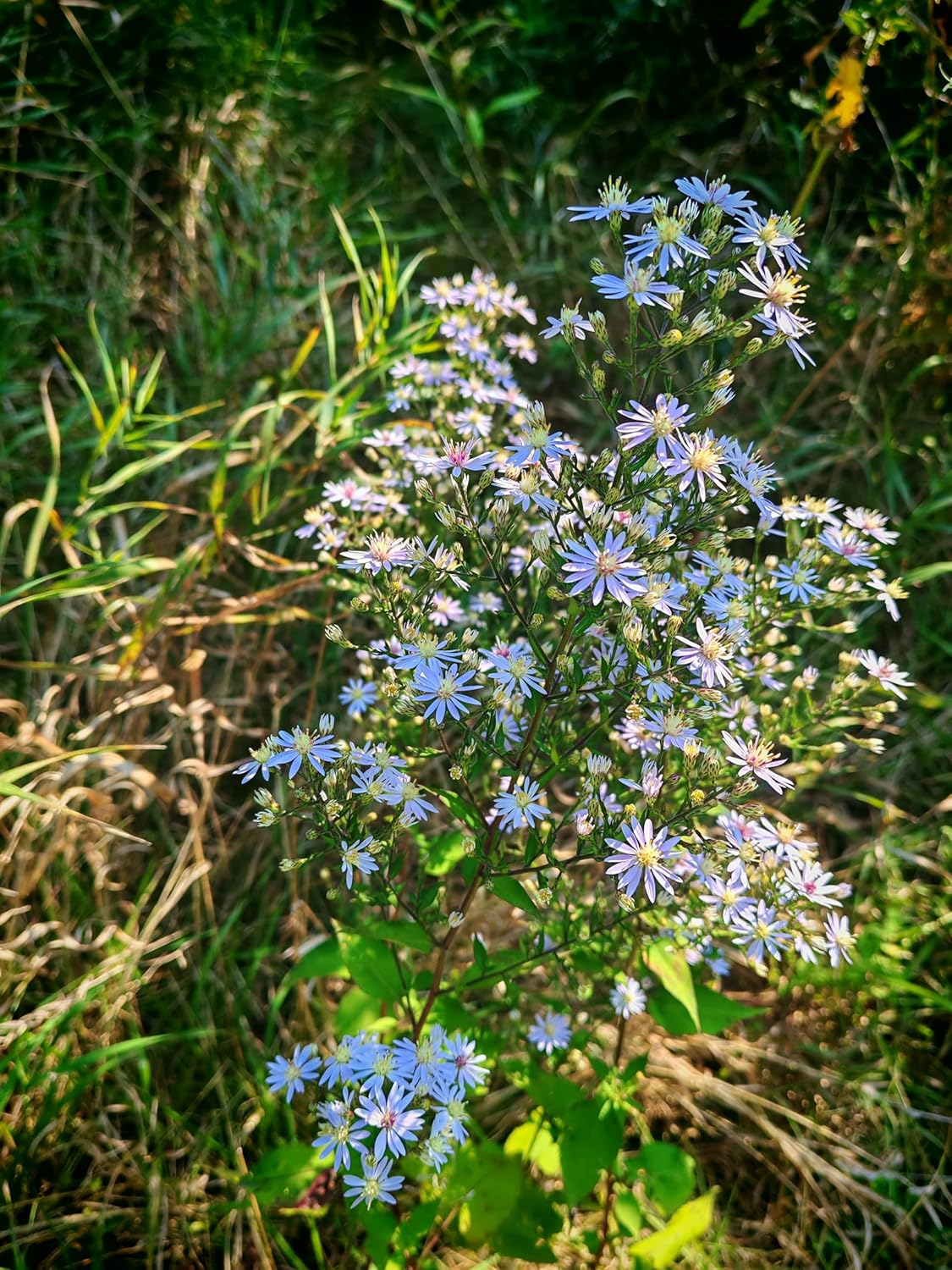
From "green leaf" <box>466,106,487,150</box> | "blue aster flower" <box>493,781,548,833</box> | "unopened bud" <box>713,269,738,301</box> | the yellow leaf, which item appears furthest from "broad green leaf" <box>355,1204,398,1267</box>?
"green leaf" <box>466,106,487,150</box>

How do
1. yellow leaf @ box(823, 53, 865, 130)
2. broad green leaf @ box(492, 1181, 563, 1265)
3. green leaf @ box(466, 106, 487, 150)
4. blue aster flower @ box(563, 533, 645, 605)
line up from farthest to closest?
1. green leaf @ box(466, 106, 487, 150)
2. yellow leaf @ box(823, 53, 865, 130)
3. broad green leaf @ box(492, 1181, 563, 1265)
4. blue aster flower @ box(563, 533, 645, 605)

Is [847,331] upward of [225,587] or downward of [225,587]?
upward

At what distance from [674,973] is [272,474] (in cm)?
214

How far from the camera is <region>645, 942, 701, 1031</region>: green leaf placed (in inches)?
71.3

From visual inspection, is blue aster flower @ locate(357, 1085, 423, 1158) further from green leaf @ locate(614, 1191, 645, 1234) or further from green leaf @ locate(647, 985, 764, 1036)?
green leaf @ locate(614, 1191, 645, 1234)

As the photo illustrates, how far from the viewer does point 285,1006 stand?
105 inches

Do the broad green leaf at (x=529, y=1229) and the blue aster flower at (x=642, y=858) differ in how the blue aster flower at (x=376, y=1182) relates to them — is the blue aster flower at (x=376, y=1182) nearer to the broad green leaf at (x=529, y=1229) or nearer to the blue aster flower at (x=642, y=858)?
the broad green leaf at (x=529, y=1229)

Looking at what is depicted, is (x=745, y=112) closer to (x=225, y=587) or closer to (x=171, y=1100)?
(x=225, y=587)

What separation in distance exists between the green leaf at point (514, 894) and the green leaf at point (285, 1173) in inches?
31.8

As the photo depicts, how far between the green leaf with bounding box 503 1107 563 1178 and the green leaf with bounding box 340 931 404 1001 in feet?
1.62

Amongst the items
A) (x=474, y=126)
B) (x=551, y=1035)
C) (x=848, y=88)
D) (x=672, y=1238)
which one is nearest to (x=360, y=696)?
(x=551, y=1035)

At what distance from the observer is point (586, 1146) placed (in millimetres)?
1855

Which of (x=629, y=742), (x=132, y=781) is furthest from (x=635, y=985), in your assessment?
(x=132, y=781)

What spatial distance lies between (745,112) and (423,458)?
2.90 m
